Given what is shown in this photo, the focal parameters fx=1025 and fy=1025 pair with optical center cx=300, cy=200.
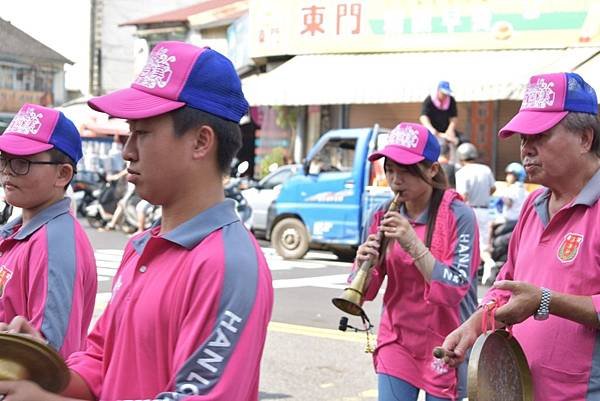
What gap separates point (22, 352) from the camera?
7.22 ft

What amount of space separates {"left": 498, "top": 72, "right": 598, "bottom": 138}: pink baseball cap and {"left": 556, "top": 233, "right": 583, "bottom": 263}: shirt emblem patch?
0.35 meters

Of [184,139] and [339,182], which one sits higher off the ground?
[184,139]

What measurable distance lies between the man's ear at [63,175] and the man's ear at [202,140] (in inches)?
63.9

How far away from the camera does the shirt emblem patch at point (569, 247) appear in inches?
126

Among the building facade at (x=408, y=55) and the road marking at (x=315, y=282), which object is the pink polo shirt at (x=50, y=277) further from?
the building facade at (x=408, y=55)

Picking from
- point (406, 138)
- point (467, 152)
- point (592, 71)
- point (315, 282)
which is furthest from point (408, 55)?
point (406, 138)

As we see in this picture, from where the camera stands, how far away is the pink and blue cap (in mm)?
2355

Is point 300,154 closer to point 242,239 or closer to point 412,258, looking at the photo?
point 412,258

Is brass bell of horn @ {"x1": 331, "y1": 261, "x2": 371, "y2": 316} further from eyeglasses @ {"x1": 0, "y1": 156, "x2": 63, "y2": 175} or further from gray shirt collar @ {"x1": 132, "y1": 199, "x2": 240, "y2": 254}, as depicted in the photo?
gray shirt collar @ {"x1": 132, "y1": 199, "x2": 240, "y2": 254}

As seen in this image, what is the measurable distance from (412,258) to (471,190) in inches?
372

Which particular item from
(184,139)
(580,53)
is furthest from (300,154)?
(184,139)

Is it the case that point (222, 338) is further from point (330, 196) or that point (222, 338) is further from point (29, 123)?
point (330, 196)

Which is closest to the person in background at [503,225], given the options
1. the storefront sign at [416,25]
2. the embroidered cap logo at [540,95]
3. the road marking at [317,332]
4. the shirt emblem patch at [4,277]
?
the road marking at [317,332]

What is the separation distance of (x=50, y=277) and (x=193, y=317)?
1361 mm
